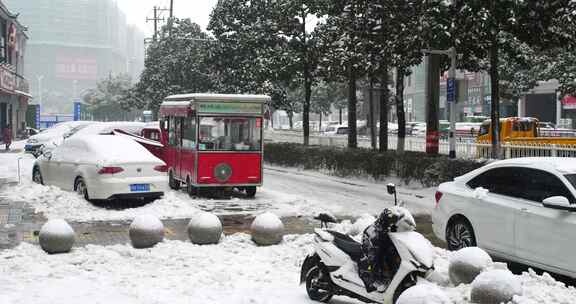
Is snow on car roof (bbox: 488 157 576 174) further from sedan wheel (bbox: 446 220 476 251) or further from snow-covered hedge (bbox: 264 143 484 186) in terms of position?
snow-covered hedge (bbox: 264 143 484 186)

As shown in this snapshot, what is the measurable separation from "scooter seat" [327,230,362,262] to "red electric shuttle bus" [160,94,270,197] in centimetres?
1036

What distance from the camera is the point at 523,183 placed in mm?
9023

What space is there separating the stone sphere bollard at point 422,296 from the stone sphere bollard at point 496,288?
832mm

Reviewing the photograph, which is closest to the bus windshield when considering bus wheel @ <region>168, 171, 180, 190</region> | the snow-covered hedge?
bus wheel @ <region>168, 171, 180, 190</region>

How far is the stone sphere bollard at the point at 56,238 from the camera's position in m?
9.99

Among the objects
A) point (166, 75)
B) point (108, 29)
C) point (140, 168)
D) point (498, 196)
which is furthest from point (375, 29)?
point (108, 29)

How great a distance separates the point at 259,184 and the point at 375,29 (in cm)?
919

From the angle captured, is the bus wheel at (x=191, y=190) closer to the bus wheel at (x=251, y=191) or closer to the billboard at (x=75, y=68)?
the bus wheel at (x=251, y=191)

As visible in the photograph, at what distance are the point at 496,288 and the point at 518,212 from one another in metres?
2.26

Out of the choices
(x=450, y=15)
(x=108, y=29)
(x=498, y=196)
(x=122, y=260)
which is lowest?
(x=122, y=260)

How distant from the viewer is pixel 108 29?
635 feet

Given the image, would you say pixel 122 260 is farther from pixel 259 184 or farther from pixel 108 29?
pixel 108 29

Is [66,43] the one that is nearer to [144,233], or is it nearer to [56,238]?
[144,233]

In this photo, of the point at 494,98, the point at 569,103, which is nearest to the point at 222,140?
the point at 494,98
